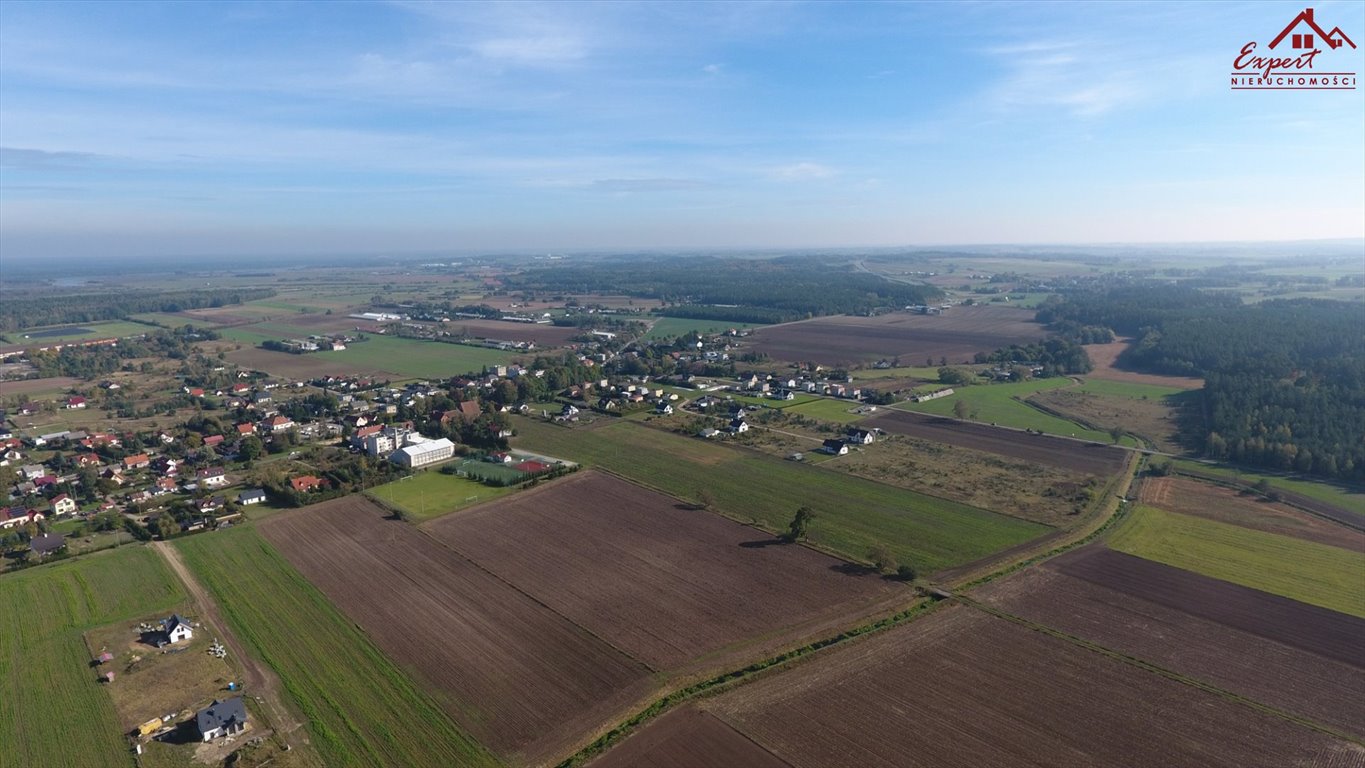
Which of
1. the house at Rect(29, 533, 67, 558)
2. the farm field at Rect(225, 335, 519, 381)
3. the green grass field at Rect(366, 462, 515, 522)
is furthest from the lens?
the farm field at Rect(225, 335, 519, 381)

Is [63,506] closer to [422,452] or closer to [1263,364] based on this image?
[422,452]

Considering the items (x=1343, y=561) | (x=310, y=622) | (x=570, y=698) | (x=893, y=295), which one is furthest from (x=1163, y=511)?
(x=893, y=295)

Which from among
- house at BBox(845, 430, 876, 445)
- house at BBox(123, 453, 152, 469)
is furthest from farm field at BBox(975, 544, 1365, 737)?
house at BBox(123, 453, 152, 469)

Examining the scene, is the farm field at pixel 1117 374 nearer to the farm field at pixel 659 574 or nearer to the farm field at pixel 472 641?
the farm field at pixel 659 574

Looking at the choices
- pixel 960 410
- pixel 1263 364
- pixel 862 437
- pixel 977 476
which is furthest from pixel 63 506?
pixel 1263 364

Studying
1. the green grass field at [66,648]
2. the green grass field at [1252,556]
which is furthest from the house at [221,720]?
the green grass field at [1252,556]

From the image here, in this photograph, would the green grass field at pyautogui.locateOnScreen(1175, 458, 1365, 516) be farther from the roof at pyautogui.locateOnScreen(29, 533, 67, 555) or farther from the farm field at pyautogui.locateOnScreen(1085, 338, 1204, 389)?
the roof at pyautogui.locateOnScreen(29, 533, 67, 555)

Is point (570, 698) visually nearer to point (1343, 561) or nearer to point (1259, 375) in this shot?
point (1343, 561)
